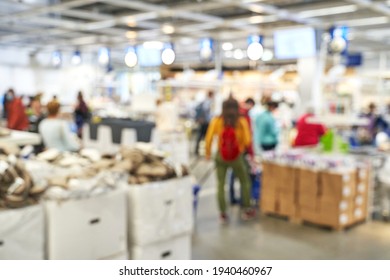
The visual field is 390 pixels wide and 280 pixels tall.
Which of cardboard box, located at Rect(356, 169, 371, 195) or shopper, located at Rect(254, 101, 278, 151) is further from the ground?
shopper, located at Rect(254, 101, 278, 151)

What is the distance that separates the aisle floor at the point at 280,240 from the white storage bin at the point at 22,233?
1.99m

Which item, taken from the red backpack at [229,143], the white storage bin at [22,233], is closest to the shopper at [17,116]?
the red backpack at [229,143]

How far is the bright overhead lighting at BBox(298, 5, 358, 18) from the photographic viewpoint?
10123 mm

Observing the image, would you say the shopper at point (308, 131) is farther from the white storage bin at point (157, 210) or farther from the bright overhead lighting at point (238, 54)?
the bright overhead lighting at point (238, 54)

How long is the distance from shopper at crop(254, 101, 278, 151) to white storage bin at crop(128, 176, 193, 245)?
11.2 ft

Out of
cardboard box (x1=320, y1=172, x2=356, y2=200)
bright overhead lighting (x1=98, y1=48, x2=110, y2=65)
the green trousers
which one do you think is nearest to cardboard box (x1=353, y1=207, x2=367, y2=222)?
cardboard box (x1=320, y1=172, x2=356, y2=200)

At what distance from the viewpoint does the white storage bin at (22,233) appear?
9.23 ft

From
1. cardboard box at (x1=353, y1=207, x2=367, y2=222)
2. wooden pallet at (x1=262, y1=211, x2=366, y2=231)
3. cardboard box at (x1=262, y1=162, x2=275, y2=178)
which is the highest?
cardboard box at (x1=262, y1=162, x2=275, y2=178)

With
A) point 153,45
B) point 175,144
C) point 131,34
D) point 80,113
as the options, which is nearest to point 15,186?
point 175,144

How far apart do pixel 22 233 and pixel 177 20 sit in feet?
34.3

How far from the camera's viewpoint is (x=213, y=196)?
7.31 meters

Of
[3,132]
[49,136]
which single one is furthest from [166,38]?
[3,132]

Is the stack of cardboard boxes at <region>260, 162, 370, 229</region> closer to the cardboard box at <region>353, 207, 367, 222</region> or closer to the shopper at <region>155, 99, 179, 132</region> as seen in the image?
the cardboard box at <region>353, 207, 367, 222</region>

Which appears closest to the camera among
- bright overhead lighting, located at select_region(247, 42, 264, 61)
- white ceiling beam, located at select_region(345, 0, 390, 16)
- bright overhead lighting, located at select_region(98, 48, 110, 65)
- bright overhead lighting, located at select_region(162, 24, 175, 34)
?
white ceiling beam, located at select_region(345, 0, 390, 16)
